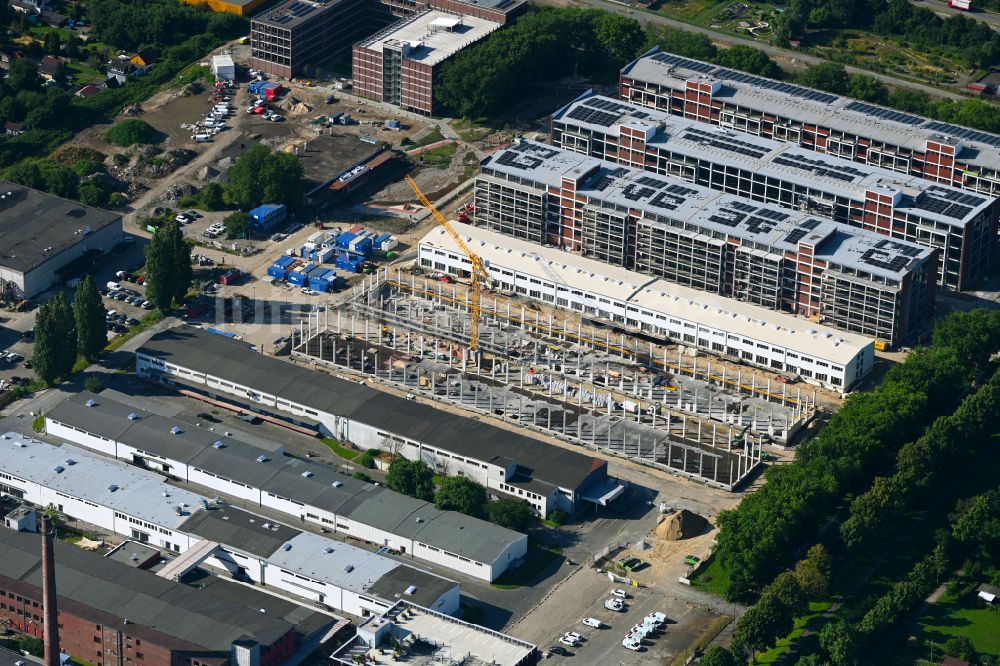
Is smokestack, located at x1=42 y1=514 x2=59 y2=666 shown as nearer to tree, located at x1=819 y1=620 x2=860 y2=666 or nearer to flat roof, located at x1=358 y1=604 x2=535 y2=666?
flat roof, located at x1=358 y1=604 x2=535 y2=666

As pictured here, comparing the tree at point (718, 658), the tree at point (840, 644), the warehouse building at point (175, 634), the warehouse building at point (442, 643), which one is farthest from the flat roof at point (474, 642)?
the tree at point (840, 644)

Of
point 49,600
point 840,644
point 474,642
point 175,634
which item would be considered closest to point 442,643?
point 474,642

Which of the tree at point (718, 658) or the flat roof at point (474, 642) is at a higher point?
the tree at point (718, 658)

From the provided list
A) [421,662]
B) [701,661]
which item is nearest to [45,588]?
[421,662]

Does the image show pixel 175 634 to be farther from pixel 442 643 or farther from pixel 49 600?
A: pixel 442 643

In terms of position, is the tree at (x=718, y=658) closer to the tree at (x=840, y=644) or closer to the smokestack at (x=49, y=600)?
the tree at (x=840, y=644)

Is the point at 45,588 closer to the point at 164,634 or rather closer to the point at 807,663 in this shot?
the point at 164,634
